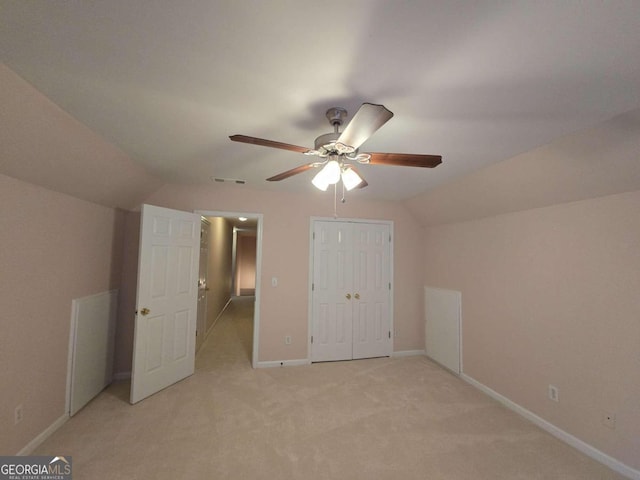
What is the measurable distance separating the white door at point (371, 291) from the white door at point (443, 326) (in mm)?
617

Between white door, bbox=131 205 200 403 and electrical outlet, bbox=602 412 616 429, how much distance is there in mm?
3937

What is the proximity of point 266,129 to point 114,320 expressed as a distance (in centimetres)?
289

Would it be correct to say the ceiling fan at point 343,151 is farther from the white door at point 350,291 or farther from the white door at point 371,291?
→ the white door at point 371,291

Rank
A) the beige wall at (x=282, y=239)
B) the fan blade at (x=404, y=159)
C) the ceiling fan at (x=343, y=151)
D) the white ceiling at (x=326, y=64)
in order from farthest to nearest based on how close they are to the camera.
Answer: the beige wall at (x=282, y=239)
the fan blade at (x=404, y=159)
the ceiling fan at (x=343, y=151)
the white ceiling at (x=326, y=64)

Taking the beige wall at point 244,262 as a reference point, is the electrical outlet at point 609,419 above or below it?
below

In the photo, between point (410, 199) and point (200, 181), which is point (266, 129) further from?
point (410, 199)

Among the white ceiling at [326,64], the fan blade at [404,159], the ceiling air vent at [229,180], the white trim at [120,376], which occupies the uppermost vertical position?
the ceiling air vent at [229,180]

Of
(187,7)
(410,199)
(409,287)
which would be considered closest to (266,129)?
(187,7)

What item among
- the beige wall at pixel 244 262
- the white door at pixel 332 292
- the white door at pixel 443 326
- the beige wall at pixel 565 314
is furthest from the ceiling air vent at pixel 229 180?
the beige wall at pixel 244 262

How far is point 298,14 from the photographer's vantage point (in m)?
0.92

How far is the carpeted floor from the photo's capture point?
1.75 metres

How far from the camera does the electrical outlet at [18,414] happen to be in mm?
1720

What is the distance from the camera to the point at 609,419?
1.87m

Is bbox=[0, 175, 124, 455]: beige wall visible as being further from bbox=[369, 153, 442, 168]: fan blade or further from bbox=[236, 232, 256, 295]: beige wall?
bbox=[236, 232, 256, 295]: beige wall
